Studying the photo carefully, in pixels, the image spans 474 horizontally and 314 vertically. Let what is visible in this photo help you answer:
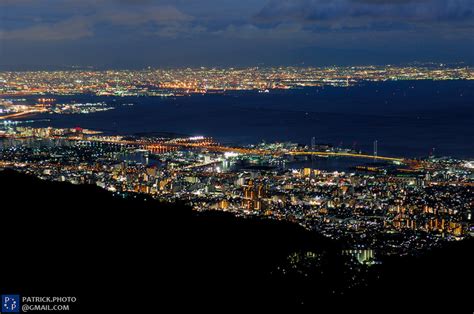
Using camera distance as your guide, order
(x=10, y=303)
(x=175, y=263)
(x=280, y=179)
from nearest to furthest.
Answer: (x=10, y=303) < (x=175, y=263) < (x=280, y=179)

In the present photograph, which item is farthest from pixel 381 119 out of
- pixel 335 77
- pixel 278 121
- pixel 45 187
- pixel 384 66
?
pixel 384 66

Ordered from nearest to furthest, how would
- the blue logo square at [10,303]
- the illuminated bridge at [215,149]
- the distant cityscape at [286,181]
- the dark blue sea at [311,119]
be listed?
the blue logo square at [10,303] < the distant cityscape at [286,181] < the illuminated bridge at [215,149] < the dark blue sea at [311,119]

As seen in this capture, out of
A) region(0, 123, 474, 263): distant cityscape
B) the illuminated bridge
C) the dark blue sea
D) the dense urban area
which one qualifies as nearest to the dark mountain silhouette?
the dense urban area

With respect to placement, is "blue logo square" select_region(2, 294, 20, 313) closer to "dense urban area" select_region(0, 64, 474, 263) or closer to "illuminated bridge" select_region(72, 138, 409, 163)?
"dense urban area" select_region(0, 64, 474, 263)

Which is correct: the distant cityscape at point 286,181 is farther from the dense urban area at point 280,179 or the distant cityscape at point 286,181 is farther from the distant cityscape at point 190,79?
the distant cityscape at point 190,79

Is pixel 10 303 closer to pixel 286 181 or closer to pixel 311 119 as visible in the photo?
pixel 286 181

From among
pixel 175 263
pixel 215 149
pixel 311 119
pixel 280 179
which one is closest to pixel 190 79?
pixel 311 119

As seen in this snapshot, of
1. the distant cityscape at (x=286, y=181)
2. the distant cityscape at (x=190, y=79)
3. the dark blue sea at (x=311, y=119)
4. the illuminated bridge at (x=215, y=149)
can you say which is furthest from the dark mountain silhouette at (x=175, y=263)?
the distant cityscape at (x=190, y=79)
